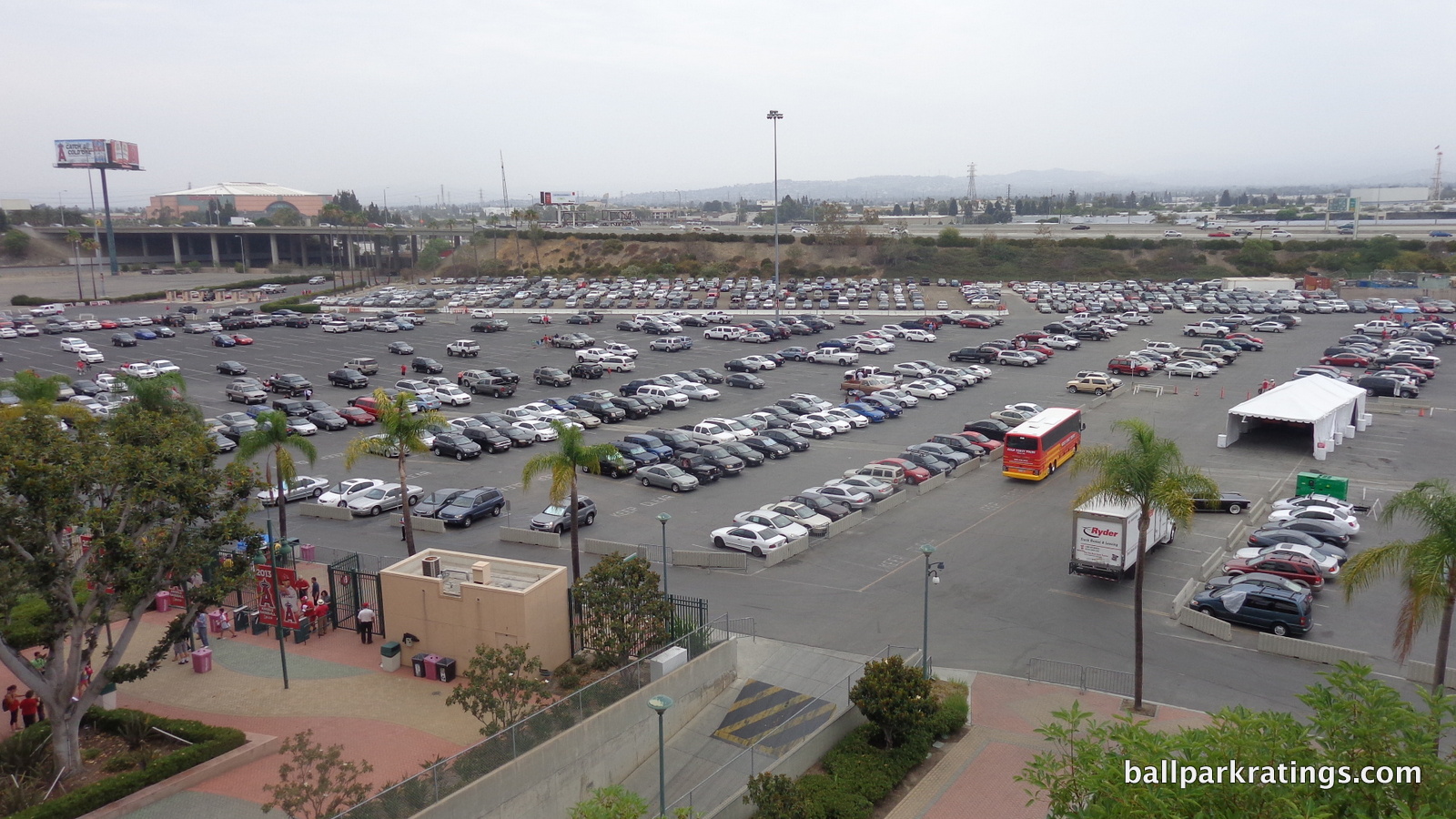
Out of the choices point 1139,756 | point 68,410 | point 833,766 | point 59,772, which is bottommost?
point 833,766

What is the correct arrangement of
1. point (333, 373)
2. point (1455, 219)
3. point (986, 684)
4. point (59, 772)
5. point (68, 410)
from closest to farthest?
point (59, 772)
point (986, 684)
point (68, 410)
point (333, 373)
point (1455, 219)

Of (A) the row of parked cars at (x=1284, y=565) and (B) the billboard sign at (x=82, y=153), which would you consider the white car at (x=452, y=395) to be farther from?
(B) the billboard sign at (x=82, y=153)

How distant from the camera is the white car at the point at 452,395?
52250 mm

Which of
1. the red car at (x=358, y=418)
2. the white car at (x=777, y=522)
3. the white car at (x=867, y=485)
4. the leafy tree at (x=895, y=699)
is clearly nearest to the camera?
the leafy tree at (x=895, y=699)

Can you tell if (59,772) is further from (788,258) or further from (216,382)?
(788,258)

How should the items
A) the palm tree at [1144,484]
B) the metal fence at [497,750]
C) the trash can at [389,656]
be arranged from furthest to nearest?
the trash can at [389,656] → the palm tree at [1144,484] → the metal fence at [497,750]

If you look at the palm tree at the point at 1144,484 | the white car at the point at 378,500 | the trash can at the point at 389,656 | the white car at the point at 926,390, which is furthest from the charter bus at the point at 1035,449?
the trash can at the point at 389,656

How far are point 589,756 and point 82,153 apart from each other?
16222cm

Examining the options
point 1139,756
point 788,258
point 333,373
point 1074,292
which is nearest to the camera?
point 1139,756

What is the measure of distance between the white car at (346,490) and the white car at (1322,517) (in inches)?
1242

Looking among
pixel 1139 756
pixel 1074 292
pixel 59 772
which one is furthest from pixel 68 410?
pixel 1074 292

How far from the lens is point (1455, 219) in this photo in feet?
554

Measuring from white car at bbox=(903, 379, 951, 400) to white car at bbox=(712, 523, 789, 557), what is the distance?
83.8 ft

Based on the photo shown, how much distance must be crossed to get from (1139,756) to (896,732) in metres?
9.15
